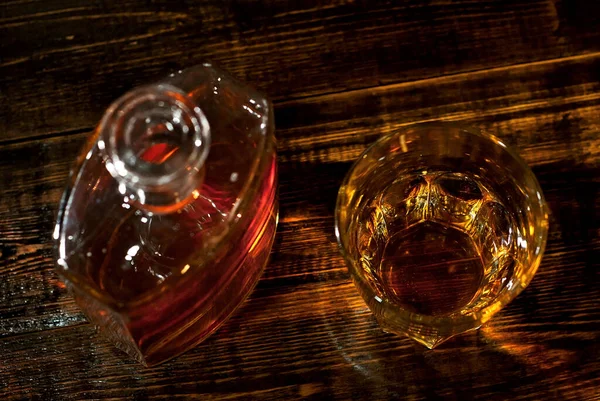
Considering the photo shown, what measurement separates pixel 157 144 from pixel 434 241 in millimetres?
229

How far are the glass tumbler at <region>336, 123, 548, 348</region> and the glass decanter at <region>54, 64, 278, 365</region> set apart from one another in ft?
0.24

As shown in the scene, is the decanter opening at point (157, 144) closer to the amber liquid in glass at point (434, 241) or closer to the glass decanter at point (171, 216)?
the glass decanter at point (171, 216)

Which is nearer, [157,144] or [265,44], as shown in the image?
[157,144]

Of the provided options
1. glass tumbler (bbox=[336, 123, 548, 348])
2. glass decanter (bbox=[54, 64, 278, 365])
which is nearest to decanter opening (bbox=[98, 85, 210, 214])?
glass decanter (bbox=[54, 64, 278, 365])

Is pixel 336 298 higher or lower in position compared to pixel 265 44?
lower

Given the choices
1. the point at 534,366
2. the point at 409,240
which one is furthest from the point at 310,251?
the point at 534,366

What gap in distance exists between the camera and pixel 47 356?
61cm

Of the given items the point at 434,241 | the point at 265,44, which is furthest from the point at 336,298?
the point at 265,44

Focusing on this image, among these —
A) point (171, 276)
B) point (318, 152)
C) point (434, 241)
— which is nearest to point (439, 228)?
point (434, 241)

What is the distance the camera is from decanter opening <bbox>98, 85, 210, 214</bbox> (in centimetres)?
51

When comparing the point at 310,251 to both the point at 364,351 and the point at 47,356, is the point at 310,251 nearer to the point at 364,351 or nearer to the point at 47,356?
the point at 364,351

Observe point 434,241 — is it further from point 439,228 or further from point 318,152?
point 318,152

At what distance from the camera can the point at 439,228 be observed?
625 mm

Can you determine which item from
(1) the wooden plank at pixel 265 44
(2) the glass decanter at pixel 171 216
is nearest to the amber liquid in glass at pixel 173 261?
(2) the glass decanter at pixel 171 216
